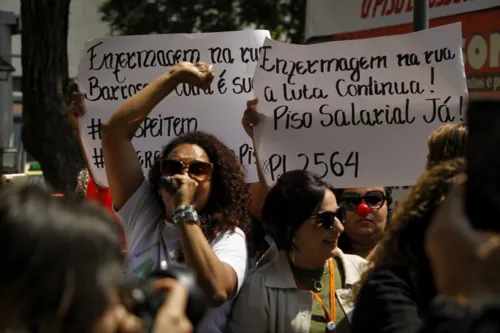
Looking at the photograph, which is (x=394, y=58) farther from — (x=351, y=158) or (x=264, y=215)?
(x=264, y=215)

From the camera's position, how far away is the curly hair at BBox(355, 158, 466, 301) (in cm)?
284

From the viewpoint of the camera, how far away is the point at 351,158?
15.3ft

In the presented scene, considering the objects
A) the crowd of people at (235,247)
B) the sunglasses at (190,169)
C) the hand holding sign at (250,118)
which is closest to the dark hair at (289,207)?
the crowd of people at (235,247)

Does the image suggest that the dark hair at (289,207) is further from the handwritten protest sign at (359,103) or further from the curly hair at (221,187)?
the handwritten protest sign at (359,103)

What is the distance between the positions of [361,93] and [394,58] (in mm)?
215

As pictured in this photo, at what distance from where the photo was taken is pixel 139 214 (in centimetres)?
400

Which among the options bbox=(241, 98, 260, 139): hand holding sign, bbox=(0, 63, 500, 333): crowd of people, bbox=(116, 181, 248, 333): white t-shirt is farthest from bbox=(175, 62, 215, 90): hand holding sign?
bbox=(116, 181, 248, 333): white t-shirt

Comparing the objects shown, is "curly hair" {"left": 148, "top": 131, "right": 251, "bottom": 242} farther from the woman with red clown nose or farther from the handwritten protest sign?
the woman with red clown nose

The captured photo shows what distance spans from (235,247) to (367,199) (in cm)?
115

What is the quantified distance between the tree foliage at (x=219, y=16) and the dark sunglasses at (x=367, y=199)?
1314cm

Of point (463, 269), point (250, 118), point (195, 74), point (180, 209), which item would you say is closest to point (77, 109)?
point (250, 118)

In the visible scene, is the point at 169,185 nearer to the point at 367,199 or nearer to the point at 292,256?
the point at 292,256

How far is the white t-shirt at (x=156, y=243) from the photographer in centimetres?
383

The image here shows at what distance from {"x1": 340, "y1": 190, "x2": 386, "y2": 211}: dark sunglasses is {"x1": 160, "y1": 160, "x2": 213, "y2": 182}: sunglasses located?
1.05m
